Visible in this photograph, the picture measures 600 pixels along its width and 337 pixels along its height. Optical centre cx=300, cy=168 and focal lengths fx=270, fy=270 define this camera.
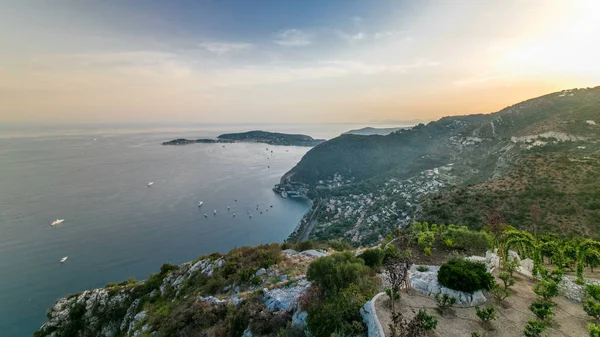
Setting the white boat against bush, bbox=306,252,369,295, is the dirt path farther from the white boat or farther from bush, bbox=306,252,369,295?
the white boat

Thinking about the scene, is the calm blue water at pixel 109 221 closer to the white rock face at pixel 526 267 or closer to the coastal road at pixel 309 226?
the coastal road at pixel 309 226

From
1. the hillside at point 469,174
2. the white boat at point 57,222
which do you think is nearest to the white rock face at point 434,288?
the hillside at point 469,174

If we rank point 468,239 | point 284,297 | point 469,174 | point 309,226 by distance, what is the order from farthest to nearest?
point 309,226
point 469,174
point 468,239
point 284,297

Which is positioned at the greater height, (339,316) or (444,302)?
(444,302)

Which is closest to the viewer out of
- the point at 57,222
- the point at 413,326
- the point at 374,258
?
the point at 413,326

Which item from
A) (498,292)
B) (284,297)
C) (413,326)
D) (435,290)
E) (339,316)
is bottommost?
(284,297)

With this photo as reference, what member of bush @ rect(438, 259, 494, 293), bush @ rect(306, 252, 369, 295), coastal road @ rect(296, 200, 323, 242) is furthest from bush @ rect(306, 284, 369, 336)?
coastal road @ rect(296, 200, 323, 242)

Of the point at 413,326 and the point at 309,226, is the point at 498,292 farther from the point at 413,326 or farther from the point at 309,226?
the point at 309,226

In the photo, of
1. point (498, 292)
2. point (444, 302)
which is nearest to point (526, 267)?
point (498, 292)
